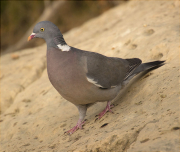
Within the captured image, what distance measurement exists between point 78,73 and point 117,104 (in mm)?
902

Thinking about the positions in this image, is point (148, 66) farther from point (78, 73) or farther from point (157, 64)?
point (78, 73)

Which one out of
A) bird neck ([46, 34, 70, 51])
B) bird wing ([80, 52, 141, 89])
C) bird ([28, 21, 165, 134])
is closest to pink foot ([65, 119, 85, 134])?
bird ([28, 21, 165, 134])

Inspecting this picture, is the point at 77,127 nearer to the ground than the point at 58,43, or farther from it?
nearer to the ground

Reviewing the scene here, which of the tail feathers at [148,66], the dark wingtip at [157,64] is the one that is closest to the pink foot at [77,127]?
the tail feathers at [148,66]

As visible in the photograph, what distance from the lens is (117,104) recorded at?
12.6 ft

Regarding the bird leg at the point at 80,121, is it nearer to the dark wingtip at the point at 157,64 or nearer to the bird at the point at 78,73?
the bird at the point at 78,73

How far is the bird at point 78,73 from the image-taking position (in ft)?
10.9

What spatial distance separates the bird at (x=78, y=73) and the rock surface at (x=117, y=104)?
11.9 inches

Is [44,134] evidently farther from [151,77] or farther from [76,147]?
[151,77]

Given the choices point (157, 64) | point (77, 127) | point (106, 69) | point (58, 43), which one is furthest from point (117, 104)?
point (58, 43)

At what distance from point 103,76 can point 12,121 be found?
6.31 feet

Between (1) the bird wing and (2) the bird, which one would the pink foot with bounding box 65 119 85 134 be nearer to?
(2) the bird

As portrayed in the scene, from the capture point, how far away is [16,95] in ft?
17.8

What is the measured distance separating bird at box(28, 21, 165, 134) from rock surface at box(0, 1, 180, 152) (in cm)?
30
